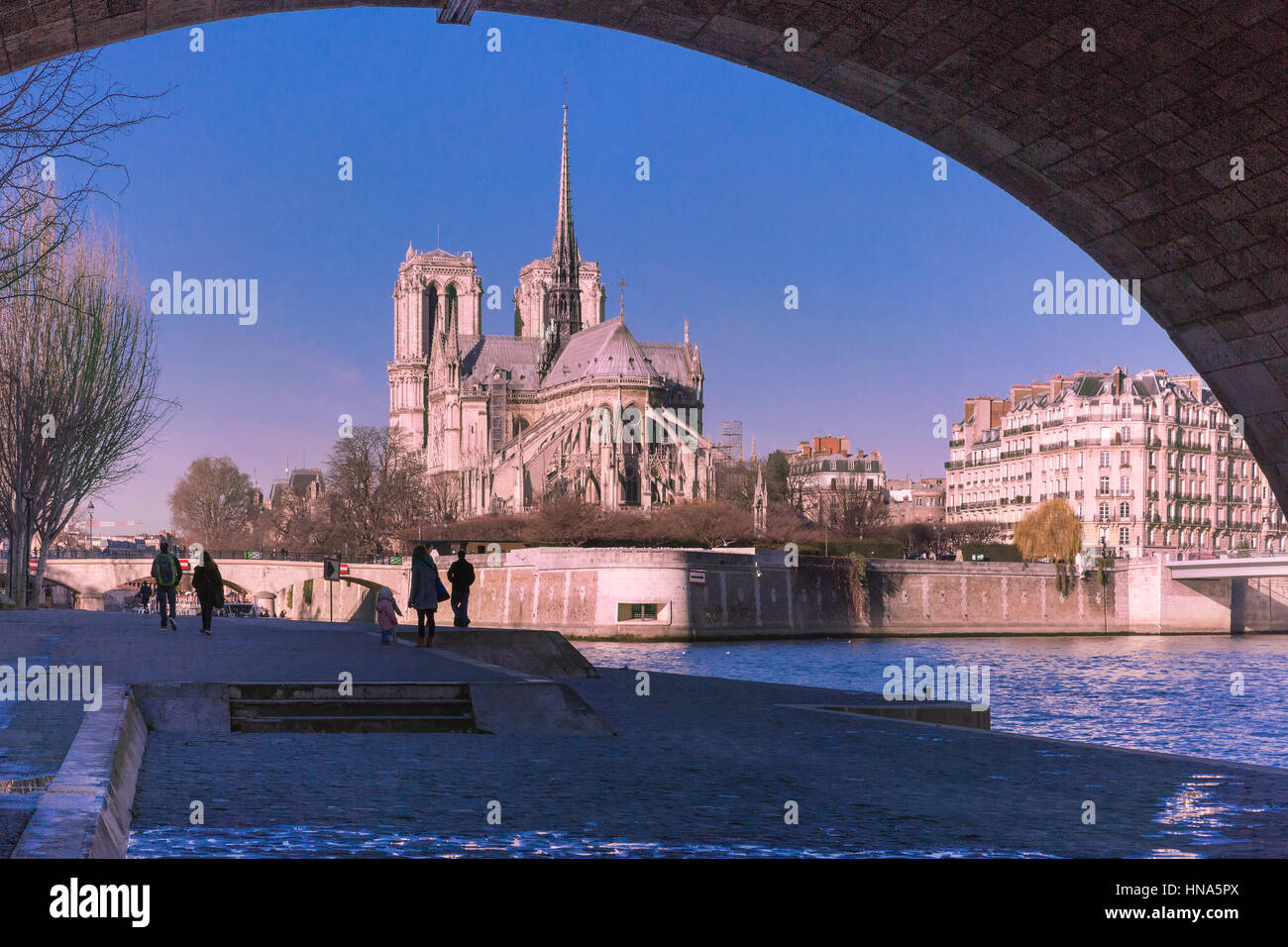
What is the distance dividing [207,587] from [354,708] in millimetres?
11832

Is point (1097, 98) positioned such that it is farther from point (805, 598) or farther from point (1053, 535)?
point (1053, 535)

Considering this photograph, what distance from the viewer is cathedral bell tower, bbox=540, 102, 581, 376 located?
140750 millimetres

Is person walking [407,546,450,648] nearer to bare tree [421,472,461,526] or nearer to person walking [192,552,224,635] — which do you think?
person walking [192,552,224,635]

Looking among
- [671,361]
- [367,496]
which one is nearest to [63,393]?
[367,496]

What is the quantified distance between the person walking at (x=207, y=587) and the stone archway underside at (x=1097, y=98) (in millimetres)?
16577

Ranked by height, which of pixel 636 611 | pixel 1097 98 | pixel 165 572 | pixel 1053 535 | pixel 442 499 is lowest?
pixel 636 611

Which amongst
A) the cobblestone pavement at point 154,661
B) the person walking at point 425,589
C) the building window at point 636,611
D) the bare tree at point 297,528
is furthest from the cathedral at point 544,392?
the person walking at point 425,589

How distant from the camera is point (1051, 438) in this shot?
106438 millimetres

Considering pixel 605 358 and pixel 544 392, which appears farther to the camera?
pixel 544 392

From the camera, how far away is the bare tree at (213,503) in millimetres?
142875

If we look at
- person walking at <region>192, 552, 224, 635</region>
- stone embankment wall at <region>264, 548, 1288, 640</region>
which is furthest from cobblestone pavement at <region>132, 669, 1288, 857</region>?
stone embankment wall at <region>264, 548, 1288, 640</region>

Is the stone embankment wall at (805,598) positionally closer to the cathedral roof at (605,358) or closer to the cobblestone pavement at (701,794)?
the cathedral roof at (605,358)

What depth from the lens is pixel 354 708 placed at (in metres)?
13.5

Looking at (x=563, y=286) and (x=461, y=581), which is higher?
(x=563, y=286)
